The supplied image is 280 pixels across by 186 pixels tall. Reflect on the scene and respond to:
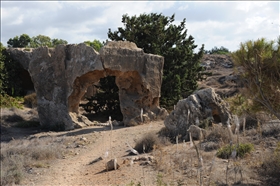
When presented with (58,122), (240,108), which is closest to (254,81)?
(240,108)

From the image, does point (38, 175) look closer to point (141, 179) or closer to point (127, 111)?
point (141, 179)

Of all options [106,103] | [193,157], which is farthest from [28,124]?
[193,157]

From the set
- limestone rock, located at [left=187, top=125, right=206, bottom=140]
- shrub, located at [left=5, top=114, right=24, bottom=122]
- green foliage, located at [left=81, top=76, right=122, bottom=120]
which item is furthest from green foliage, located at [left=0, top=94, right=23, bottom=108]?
limestone rock, located at [left=187, top=125, right=206, bottom=140]

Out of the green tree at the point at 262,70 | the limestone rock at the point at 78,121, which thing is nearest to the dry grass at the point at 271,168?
the green tree at the point at 262,70

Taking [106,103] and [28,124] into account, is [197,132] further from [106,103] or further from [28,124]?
[106,103]

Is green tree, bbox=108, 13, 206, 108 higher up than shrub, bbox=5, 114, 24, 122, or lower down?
higher up

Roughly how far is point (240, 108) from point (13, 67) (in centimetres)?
1812

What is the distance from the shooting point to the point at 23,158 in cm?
977

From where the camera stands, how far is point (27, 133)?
15383 mm

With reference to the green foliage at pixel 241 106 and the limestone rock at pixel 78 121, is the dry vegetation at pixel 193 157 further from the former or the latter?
the limestone rock at pixel 78 121

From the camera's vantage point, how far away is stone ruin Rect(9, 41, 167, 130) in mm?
15008

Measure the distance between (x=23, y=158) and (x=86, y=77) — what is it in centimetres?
653

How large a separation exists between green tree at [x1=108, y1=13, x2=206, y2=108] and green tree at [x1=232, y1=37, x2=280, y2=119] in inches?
470

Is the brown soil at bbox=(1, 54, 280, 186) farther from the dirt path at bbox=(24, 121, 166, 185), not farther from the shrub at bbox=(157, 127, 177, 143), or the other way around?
the shrub at bbox=(157, 127, 177, 143)
